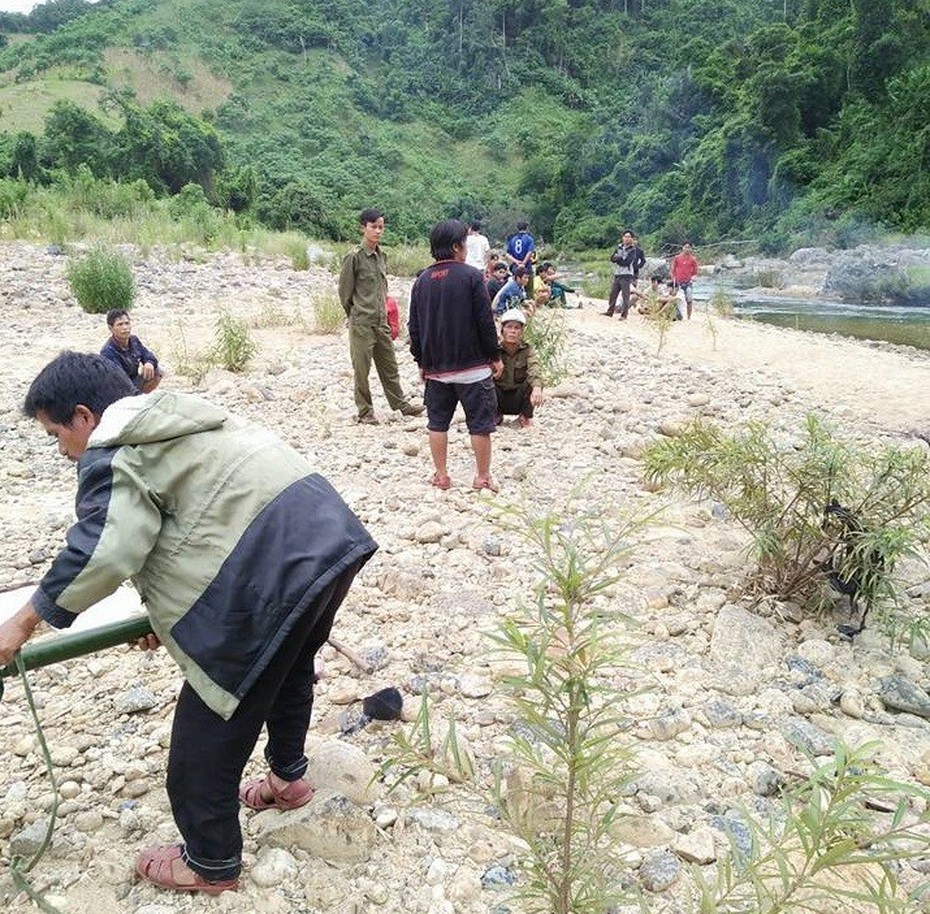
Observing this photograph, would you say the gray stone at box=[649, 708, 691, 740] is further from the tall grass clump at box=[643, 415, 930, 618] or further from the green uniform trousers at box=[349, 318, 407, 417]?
the green uniform trousers at box=[349, 318, 407, 417]

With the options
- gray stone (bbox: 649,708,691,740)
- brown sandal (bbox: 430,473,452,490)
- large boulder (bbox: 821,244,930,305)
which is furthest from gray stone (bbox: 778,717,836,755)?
large boulder (bbox: 821,244,930,305)

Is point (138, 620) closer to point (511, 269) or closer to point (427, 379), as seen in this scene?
point (427, 379)

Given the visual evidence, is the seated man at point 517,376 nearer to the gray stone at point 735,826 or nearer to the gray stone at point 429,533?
the gray stone at point 429,533

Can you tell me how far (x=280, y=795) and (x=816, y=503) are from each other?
208cm

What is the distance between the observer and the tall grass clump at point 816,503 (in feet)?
8.79

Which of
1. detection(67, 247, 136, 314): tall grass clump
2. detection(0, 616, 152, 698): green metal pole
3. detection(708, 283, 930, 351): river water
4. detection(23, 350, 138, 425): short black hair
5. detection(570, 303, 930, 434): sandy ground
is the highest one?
detection(23, 350, 138, 425): short black hair

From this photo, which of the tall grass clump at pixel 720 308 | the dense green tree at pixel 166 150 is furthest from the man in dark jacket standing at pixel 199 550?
the dense green tree at pixel 166 150

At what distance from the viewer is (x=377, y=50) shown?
85.2m

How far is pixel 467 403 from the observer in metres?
4.12

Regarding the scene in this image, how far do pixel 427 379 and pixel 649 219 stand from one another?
44.2 meters

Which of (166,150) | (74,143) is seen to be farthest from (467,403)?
(74,143)

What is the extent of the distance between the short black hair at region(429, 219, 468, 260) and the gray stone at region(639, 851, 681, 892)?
2980 millimetres

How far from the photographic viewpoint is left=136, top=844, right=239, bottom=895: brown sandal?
5.71 ft

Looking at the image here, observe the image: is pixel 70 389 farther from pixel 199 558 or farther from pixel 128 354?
pixel 128 354
